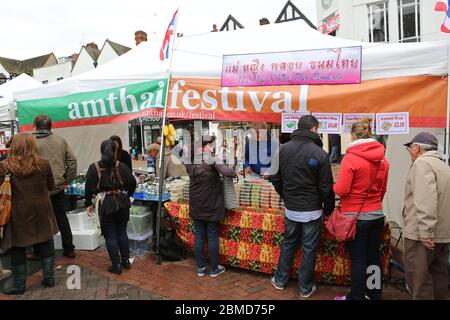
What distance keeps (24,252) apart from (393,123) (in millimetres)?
4085

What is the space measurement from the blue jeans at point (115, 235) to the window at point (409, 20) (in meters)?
13.6

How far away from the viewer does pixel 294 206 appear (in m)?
3.31

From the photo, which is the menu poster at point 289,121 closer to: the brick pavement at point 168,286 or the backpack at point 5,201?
the brick pavement at point 168,286

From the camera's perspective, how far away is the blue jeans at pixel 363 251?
304 cm

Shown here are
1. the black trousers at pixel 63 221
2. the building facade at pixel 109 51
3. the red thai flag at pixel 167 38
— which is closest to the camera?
the red thai flag at pixel 167 38

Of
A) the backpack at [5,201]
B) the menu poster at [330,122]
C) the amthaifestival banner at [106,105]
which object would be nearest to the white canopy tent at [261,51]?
the amthaifestival banner at [106,105]

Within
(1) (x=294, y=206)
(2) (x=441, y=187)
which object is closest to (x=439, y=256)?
(2) (x=441, y=187)

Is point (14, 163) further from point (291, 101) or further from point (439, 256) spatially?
point (439, 256)

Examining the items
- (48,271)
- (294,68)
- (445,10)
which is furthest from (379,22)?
(48,271)

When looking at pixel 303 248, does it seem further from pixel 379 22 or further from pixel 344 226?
pixel 379 22

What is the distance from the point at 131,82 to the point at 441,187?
11.7 ft

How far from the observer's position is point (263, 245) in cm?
385

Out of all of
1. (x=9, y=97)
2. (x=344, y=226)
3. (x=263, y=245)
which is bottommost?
(x=263, y=245)

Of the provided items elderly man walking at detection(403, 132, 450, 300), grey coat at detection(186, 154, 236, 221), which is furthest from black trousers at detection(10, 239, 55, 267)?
elderly man walking at detection(403, 132, 450, 300)
